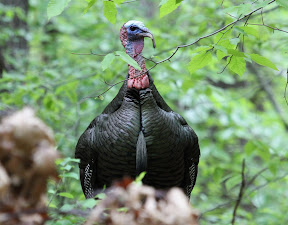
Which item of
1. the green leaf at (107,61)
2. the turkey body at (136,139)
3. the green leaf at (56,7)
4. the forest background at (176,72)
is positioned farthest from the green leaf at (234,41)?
the green leaf at (56,7)

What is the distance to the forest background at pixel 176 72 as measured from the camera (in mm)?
2832

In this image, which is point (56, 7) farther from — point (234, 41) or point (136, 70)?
point (234, 41)

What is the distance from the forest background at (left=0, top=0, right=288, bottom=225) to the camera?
9.29 ft

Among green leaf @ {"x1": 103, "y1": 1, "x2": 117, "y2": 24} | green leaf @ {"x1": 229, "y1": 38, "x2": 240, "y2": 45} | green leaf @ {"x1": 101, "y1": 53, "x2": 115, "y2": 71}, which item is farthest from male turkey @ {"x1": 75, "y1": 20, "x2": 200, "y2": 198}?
green leaf @ {"x1": 229, "y1": 38, "x2": 240, "y2": 45}

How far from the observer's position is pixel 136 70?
346 centimetres

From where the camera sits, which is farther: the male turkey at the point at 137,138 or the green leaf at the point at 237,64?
the male turkey at the point at 137,138

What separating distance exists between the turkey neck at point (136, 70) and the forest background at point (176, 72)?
248 mm

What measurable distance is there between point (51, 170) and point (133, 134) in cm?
208

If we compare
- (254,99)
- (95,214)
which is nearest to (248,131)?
(254,99)

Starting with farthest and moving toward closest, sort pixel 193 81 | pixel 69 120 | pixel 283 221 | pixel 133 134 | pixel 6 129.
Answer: pixel 69 120 → pixel 283 221 → pixel 193 81 → pixel 133 134 → pixel 6 129

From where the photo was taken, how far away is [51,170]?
47.8 inches

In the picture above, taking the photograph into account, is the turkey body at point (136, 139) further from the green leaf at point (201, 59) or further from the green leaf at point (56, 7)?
the green leaf at point (56, 7)

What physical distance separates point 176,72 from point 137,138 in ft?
5.65

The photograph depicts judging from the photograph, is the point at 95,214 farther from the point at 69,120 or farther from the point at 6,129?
the point at 69,120
